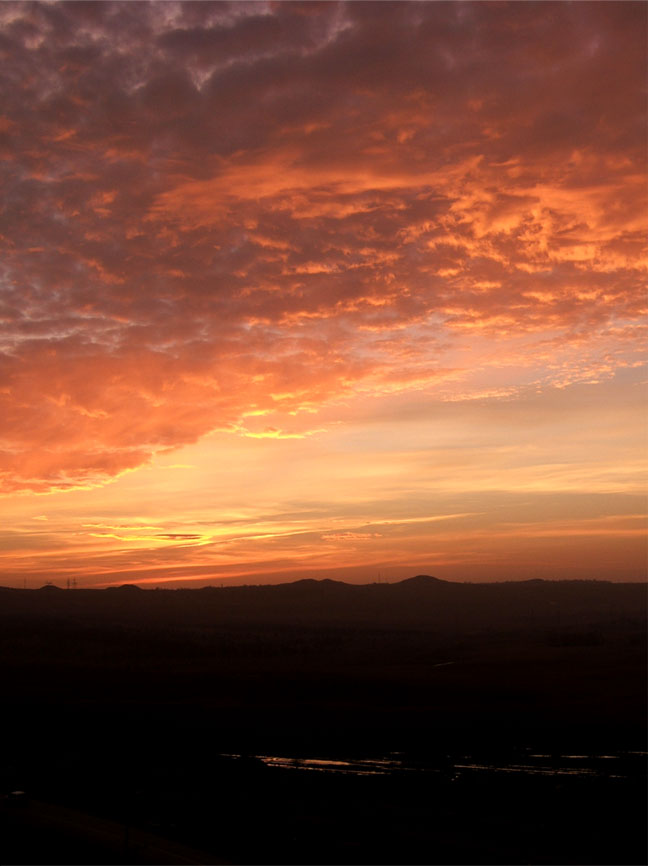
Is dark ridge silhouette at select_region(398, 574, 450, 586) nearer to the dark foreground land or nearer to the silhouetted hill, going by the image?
the silhouetted hill

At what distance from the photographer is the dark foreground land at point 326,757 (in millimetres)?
11609

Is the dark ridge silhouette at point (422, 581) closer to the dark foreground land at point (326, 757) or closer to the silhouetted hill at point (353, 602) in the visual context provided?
the silhouetted hill at point (353, 602)

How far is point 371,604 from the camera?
127000 millimetres

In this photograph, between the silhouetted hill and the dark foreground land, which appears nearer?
the dark foreground land

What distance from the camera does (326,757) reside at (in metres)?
18.0

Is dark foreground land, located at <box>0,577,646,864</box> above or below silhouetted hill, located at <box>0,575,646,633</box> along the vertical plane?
above

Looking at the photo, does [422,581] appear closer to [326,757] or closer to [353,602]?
[353,602]

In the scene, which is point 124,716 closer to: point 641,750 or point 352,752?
point 352,752

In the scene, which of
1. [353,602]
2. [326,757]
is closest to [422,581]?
[353,602]

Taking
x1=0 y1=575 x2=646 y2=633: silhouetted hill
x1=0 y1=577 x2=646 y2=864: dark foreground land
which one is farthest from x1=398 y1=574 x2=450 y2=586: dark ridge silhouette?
x1=0 y1=577 x2=646 y2=864: dark foreground land

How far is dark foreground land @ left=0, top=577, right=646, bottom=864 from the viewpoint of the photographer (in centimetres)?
1161

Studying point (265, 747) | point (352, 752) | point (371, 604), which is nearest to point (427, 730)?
point (352, 752)

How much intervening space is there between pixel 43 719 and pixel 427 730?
38.3 feet

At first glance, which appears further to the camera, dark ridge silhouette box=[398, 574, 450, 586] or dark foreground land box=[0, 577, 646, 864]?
dark ridge silhouette box=[398, 574, 450, 586]
